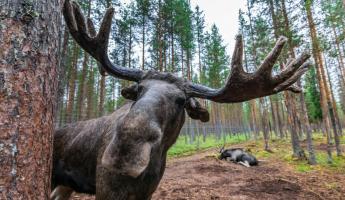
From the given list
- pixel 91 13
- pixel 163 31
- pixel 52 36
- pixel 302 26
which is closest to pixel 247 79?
pixel 52 36

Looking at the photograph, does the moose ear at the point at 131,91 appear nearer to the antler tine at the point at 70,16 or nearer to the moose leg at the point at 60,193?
the antler tine at the point at 70,16

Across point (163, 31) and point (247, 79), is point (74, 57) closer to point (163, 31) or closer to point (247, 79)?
point (163, 31)

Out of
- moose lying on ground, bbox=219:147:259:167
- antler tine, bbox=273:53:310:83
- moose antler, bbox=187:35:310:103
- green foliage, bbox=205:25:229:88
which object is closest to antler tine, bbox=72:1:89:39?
Answer: moose antler, bbox=187:35:310:103

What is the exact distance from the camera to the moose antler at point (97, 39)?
3.15 metres

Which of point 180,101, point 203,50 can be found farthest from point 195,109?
point 203,50

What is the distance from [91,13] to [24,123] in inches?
632

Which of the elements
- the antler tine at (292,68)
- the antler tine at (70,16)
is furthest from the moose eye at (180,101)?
the antler tine at (70,16)

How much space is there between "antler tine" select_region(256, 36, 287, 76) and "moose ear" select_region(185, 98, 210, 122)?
873mm

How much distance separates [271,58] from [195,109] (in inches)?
45.1

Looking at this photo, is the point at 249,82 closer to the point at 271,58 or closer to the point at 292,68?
the point at 271,58

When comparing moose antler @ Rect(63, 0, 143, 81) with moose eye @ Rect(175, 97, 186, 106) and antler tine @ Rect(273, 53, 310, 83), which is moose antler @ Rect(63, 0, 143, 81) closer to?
moose eye @ Rect(175, 97, 186, 106)

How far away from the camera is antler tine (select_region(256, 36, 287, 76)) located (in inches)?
104

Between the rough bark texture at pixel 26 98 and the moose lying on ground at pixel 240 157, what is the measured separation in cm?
1069

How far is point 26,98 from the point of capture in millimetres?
1492
